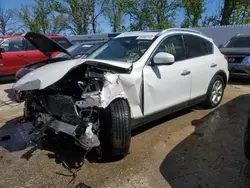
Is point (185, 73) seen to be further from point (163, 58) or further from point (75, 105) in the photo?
point (75, 105)

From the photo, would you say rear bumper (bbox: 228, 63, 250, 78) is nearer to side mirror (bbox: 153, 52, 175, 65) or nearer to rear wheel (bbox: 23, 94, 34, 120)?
side mirror (bbox: 153, 52, 175, 65)

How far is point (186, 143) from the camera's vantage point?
3.67 metres

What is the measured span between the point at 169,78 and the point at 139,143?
1115 mm

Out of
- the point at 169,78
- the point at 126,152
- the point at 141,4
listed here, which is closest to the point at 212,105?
the point at 169,78

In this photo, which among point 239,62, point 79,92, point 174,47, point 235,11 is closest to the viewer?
point 79,92

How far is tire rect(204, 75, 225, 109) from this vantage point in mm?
5003

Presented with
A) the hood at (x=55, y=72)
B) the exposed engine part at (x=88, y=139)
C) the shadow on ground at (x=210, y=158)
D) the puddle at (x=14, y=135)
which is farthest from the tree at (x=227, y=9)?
the exposed engine part at (x=88, y=139)

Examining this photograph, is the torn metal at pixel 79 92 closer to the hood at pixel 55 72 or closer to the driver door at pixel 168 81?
the hood at pixel 55 72

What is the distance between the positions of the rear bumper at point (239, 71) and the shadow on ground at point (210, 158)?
3709 mm

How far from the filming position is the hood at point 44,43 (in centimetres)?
375

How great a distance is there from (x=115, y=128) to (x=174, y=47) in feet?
6.41

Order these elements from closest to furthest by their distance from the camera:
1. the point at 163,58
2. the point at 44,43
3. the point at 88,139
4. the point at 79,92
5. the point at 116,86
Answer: the point at 88,139 → the point at 116,86 → the point at 79,92 → the point at 163,58 → the point at 44,43

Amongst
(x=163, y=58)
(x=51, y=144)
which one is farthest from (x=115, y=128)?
(x=51, y=144)

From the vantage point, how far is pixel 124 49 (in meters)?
3.96
